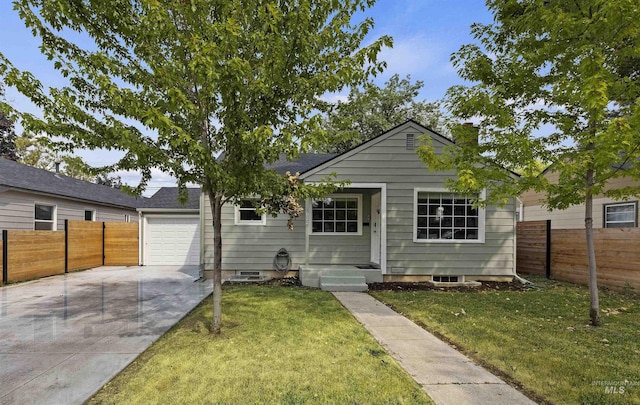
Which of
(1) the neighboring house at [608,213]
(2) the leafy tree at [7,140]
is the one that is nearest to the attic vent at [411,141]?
(1) the neighboring house at [608,213]

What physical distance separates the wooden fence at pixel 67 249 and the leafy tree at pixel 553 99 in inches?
424

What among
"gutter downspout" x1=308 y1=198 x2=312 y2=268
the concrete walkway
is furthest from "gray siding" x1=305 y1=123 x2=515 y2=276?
the concrete walkway

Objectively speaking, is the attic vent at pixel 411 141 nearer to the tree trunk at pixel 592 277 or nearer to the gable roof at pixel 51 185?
the tree trunk at pixel 592 277

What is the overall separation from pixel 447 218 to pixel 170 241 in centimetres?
1050

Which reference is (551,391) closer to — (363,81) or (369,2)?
(363,81)

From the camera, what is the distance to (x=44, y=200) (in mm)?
11781

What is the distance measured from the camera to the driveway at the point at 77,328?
3297mm

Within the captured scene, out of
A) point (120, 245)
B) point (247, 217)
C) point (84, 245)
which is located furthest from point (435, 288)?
point (84, 245)

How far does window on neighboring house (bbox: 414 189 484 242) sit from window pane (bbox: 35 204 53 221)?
12.8m

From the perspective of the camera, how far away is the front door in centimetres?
951

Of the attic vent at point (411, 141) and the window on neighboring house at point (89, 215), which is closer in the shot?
the attic vent at point (411, 141)

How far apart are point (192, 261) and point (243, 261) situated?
4.86 m

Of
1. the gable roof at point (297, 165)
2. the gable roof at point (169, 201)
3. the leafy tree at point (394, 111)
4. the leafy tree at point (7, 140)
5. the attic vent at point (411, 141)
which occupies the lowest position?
the gable roof at point (169, 201)

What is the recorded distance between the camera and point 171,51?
4098mm
